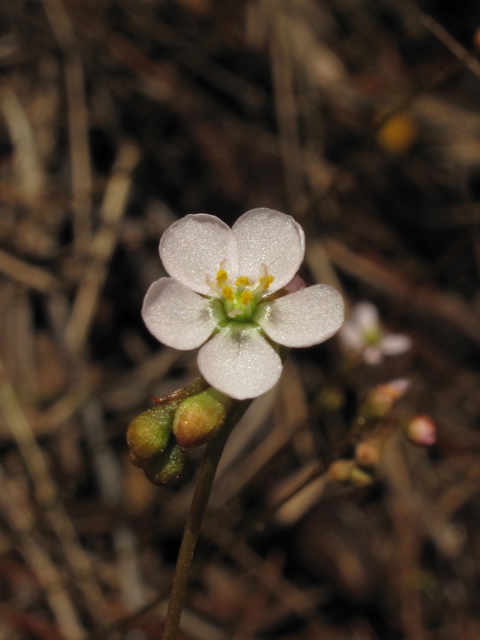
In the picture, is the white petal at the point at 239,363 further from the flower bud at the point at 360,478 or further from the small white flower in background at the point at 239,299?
the flower bud at the point at 360,478

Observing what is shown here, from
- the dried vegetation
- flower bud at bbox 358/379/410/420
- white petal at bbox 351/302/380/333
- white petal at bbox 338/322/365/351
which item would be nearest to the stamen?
flower bud at bbox 358/379/410/420

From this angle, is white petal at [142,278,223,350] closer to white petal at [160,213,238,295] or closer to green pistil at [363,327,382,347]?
white petal at [160,213,238,295]

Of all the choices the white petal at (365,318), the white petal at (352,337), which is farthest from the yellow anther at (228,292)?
the white petal at (365,318)

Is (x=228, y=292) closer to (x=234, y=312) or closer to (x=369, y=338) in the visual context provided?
(x=234, y=312)

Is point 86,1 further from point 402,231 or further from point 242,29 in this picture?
point 402,231

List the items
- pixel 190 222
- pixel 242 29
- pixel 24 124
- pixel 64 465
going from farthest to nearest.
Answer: pixel 242 29 → pixel 24 124 → pixel 64 465 → pixel 190 222

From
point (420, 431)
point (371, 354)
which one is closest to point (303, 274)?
point (371, 354)

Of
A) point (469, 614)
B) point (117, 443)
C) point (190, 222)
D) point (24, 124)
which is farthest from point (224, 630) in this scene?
point (24, 124)

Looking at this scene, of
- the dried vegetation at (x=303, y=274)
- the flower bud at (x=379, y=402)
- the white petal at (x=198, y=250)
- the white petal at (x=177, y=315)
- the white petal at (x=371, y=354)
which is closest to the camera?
the white petal at (x=177, y=315)
